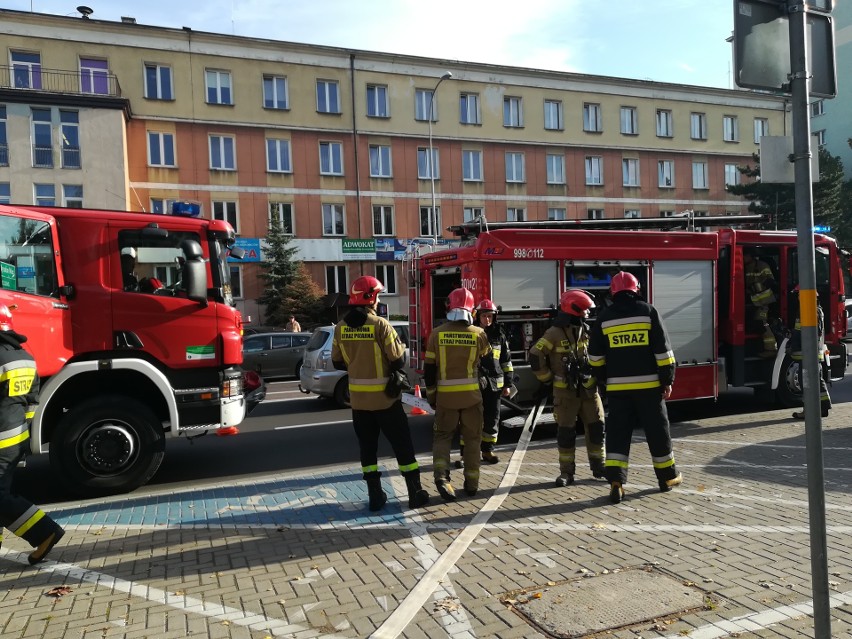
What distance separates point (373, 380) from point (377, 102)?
30577mm

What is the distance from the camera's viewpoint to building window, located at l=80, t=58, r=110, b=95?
28.2 m

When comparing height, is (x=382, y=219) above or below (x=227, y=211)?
below

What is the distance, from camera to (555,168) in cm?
3738

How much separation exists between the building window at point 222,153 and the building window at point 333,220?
4930 millimetres

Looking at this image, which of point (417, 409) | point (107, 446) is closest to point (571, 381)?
point (417, 409)

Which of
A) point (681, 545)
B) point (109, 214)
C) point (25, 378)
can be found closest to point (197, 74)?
point (109, 214)

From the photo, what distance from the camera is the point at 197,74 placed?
30422mm

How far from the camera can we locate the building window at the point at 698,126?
4041 centimetres

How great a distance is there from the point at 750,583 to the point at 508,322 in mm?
4841

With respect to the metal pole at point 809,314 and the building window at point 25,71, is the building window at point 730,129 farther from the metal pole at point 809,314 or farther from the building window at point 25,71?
the metal pole at point 809,314

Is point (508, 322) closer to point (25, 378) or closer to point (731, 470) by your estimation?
point (731, 470)

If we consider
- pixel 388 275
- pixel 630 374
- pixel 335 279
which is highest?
pixel 388 275

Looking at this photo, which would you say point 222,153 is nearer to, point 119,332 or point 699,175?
point 119,332

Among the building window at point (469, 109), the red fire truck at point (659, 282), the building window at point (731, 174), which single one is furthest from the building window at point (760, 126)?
the red fire truck at point (659, 282)
